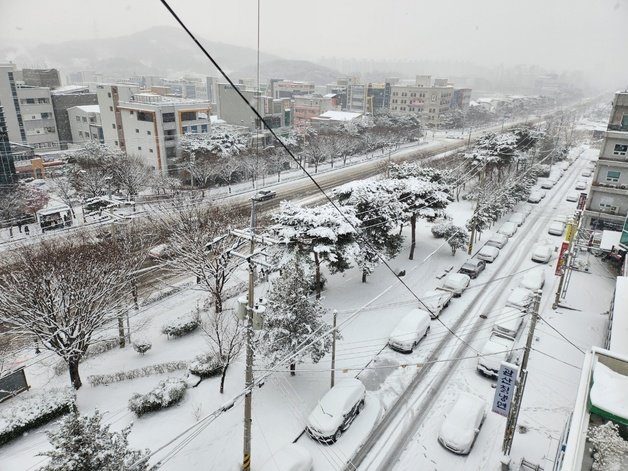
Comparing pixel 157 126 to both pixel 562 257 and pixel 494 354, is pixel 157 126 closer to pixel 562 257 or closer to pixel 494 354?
pixel 562 257

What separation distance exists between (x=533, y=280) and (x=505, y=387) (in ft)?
41.4

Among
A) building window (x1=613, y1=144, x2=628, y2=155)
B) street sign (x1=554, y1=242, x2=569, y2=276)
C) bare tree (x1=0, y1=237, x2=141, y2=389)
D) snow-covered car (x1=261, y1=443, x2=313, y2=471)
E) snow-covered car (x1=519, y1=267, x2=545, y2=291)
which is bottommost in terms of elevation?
snow-covered car (x1=519, y1=267, x2=545, y2=291)

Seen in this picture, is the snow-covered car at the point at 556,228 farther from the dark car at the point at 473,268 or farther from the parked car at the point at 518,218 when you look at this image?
the dark car at the point at 473,268

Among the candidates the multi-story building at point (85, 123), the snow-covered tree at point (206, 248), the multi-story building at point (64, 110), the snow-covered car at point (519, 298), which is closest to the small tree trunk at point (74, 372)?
the snow-covered tree at point (206, 248)

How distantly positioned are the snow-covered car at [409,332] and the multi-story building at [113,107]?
43.7 metres

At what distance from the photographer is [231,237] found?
1970 centimetres

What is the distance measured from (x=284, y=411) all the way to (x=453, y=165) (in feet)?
127

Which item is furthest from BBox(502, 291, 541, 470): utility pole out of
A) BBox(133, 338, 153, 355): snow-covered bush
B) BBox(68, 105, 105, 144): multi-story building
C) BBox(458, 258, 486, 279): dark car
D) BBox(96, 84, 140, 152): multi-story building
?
BBox(68, 105, 105, 144): multi-story building

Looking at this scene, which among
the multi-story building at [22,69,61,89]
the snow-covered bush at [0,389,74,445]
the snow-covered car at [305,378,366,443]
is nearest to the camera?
the snow-covered bush at [0,389,74,445]

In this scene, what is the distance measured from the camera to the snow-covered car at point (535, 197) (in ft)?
129

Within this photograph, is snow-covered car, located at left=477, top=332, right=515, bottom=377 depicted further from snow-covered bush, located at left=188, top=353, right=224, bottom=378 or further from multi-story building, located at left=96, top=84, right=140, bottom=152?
multi-story building, located at left=96, top=84, right=140, bottom=152

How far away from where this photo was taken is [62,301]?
43.0ft

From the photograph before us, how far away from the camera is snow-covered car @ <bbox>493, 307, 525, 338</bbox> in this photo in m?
17.0

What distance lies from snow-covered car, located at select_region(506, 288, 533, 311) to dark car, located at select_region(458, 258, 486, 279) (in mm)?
2717
